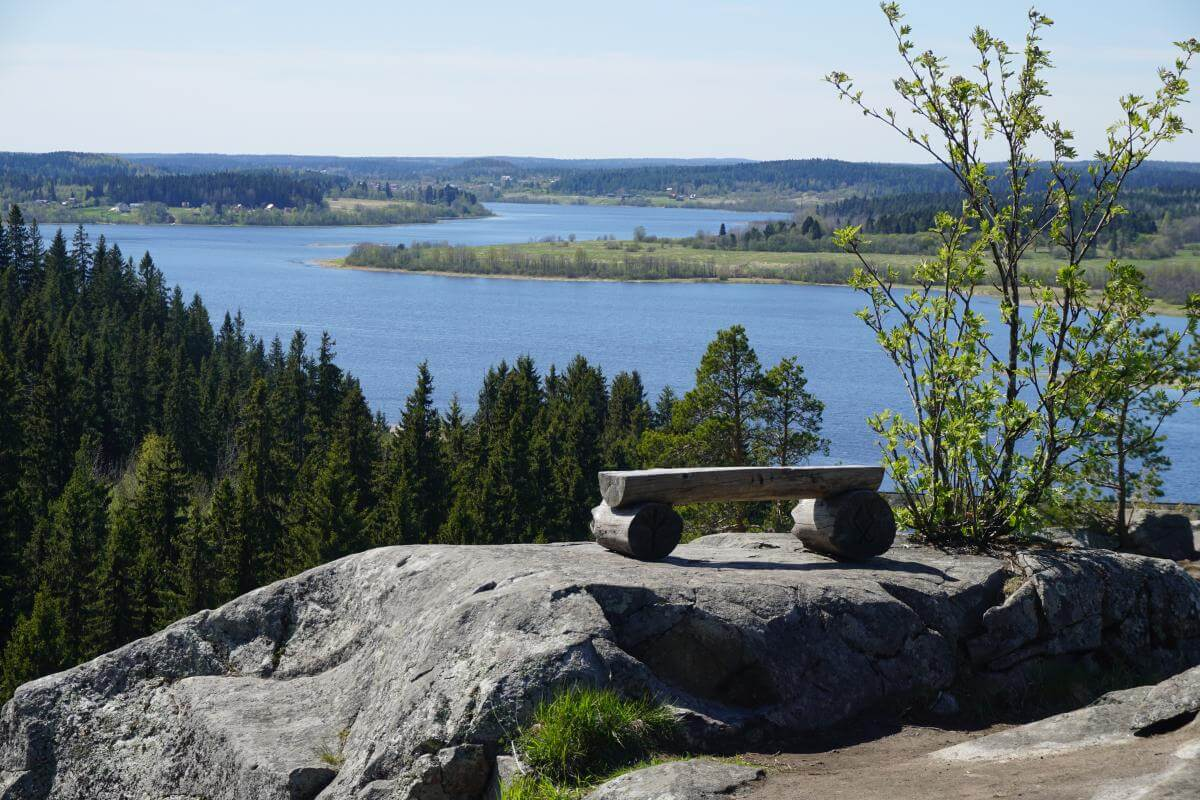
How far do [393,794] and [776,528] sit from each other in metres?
26.8

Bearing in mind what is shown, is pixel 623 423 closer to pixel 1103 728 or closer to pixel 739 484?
pixel 739 484

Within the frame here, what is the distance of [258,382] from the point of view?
7544cm

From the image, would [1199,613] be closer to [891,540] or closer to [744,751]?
[891,540]

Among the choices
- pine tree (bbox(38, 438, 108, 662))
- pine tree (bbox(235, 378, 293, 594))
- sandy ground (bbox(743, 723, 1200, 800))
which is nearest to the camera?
sandy ground (bbox(743, 723, 1200, 800))

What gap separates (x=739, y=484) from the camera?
1368 centimetres

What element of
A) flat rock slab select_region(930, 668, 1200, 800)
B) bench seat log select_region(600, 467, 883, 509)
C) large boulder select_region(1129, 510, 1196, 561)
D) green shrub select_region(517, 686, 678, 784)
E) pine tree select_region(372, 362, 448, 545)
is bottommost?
pine tree select_region(372, 362, 448, 545)

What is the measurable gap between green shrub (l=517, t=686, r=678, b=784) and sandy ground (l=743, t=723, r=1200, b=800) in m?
0.91

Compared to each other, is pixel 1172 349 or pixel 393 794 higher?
pixel 1172 349

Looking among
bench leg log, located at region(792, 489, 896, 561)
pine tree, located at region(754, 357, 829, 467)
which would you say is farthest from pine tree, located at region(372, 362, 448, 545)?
bench leg log, located at region(792, 489, 896, 561)

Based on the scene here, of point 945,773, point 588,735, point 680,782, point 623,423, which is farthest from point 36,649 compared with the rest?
point 623,423

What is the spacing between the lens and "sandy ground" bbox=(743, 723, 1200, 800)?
27.0ft

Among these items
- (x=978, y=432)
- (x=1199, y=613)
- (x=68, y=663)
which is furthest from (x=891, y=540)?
(x=68, y=663)

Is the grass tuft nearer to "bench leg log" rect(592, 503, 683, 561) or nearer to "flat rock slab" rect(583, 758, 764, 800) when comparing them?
"flat rock slab" rect(583, 758, 764, 800)

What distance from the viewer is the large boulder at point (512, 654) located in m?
10.4
